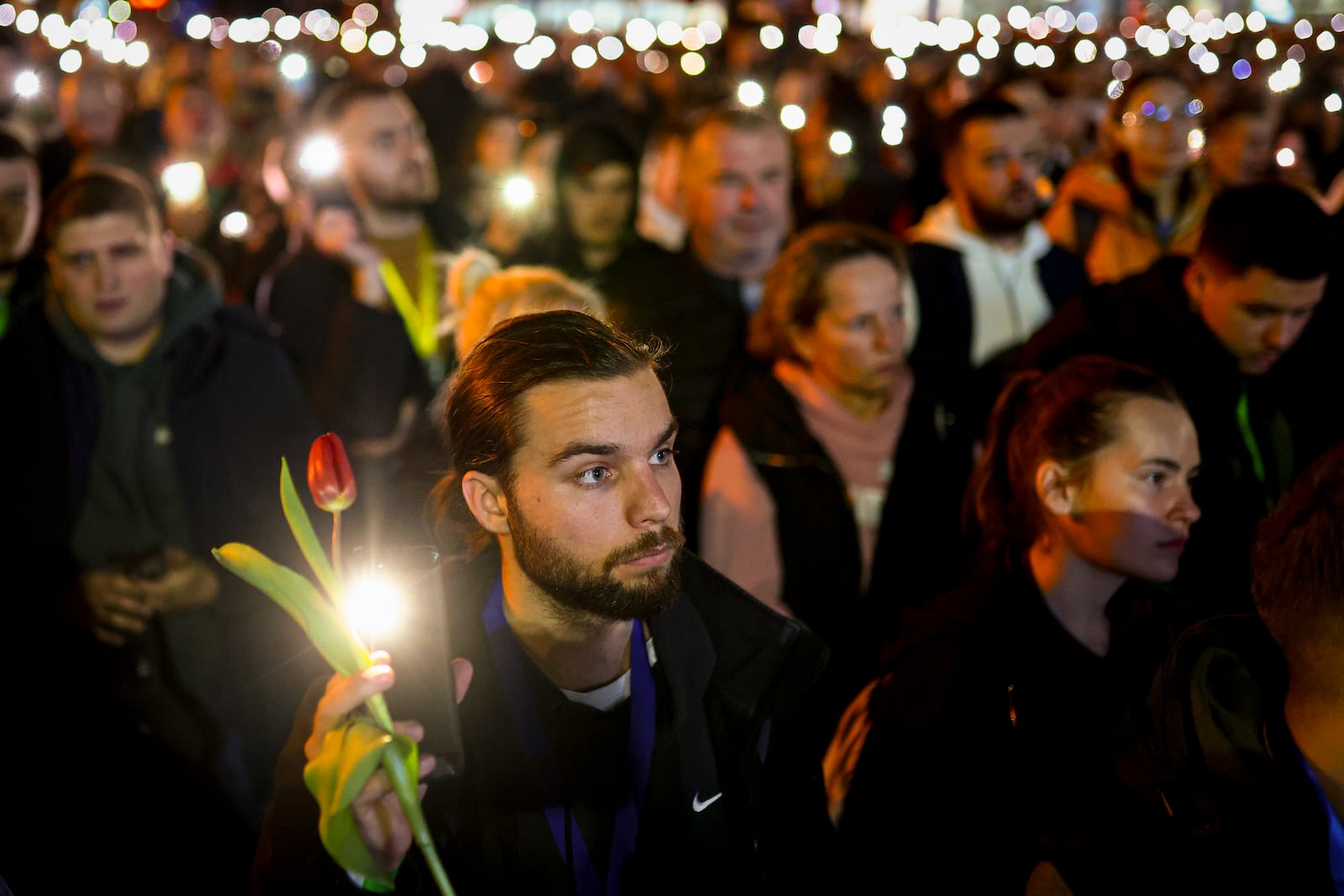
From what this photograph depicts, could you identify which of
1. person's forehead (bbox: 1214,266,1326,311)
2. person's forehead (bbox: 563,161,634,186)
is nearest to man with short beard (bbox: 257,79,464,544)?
person's forehead (bbox: 563,161,634,186)

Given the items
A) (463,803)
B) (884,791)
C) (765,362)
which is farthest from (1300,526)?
(765,362)

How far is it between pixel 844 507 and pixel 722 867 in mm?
1590

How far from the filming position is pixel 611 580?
80.3 inches

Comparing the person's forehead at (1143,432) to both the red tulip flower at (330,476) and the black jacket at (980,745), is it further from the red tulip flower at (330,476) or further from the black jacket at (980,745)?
the red tulip flower at (330,476)

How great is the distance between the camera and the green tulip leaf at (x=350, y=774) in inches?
65.1

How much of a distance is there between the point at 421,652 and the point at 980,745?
118cm

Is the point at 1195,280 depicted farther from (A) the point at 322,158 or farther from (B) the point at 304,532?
(A) the point at 322,158

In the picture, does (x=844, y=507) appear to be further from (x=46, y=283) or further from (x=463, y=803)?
(x=46, y=283)

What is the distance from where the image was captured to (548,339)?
2.15m

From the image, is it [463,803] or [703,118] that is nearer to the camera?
[463,803]

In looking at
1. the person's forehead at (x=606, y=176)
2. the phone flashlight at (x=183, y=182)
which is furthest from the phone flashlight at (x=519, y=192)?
the phone flashlight at (x=183, y=182)

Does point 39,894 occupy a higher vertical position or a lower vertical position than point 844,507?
lower

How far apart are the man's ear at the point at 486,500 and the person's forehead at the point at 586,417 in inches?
4.9

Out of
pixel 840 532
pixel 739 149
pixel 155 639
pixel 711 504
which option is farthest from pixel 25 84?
pixel 840 532
